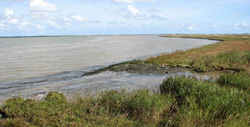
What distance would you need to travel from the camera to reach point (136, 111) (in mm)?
8188

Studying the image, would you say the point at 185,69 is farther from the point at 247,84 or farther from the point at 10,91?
the point at 10,91

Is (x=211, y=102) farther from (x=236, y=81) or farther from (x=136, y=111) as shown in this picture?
(x=236, y=81)

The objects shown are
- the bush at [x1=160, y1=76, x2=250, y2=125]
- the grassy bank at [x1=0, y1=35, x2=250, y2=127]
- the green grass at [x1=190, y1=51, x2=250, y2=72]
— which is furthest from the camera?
the green grass at [x1=190, y1=51, x2=250, y2=72]

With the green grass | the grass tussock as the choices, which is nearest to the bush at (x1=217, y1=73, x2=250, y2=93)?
the grass tussock

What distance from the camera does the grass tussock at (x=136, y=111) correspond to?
24.3 feet

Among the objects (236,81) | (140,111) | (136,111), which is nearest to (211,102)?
(140,111)

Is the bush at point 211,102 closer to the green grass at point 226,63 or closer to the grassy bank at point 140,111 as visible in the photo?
the grassy bank at point 140,111

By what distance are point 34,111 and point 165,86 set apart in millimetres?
6381

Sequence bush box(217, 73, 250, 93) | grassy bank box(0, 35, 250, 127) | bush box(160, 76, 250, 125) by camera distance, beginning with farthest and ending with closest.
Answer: bush box(217, 73, 250, 93) → bush box(160, 76, 250, 125) → grassy bank box(0, 35, 250, 127)

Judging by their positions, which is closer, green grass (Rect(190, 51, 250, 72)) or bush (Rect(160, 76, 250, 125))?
bush (Rect(160, 76, 250, 125))

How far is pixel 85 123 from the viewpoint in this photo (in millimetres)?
7266

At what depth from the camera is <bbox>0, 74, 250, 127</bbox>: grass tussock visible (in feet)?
24.3

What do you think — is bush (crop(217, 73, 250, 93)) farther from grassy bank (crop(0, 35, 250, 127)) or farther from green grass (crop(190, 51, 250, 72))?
green grass (crop(190, 51, 250, 72))

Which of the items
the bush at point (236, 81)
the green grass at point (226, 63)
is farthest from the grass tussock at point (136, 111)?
the green grass at point (226, 63)
